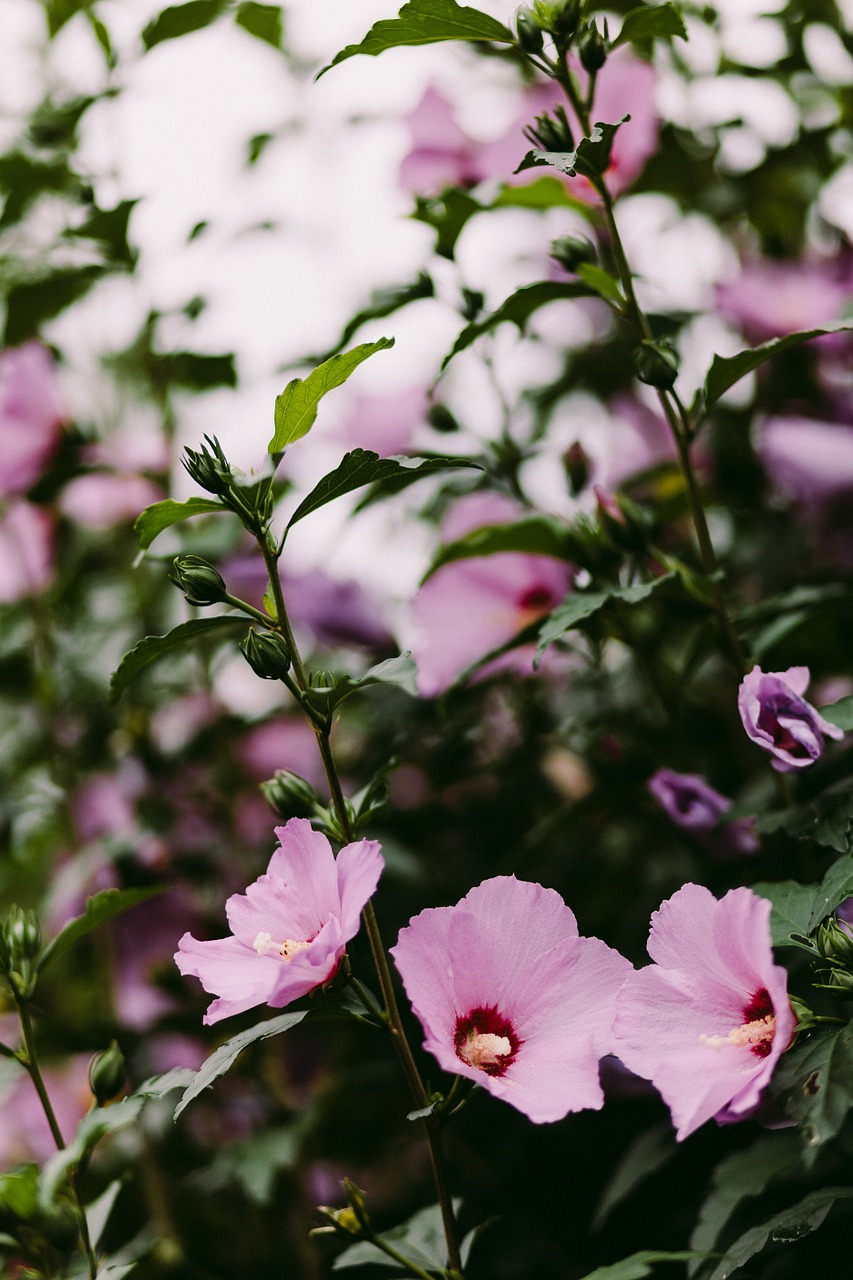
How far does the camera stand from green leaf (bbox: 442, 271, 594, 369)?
0.68m

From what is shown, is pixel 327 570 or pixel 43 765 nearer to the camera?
pixel 327 570

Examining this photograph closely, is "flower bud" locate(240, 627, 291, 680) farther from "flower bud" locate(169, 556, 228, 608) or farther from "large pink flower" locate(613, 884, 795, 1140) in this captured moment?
"large pink flower" locate(613, 884, 795, 1140)

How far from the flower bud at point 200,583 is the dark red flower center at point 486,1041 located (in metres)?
0.25

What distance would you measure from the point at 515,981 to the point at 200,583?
257 millimetres

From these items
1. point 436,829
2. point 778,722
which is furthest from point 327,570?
point 778,722

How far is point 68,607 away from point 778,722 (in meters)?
0.97

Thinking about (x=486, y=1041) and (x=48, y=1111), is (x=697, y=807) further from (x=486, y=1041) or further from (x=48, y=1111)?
(x=48, y=1111)

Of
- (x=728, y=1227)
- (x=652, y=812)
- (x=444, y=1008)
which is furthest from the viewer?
(x=652, y=812)

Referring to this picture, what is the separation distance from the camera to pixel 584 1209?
92cm

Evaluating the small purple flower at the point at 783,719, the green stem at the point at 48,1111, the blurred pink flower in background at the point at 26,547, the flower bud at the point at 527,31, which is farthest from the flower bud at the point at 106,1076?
the blurred pink flower in background at the point at 26,547

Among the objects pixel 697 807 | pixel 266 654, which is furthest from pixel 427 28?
pixel 697 807

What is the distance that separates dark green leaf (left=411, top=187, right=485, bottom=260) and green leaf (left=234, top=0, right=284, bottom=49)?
42cm

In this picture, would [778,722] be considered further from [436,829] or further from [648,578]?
[436,829]

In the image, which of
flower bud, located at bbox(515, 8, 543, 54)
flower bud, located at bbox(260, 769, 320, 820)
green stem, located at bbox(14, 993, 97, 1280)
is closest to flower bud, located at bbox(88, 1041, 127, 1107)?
green stem, located at bbox(14, 993, 97, 1280)
